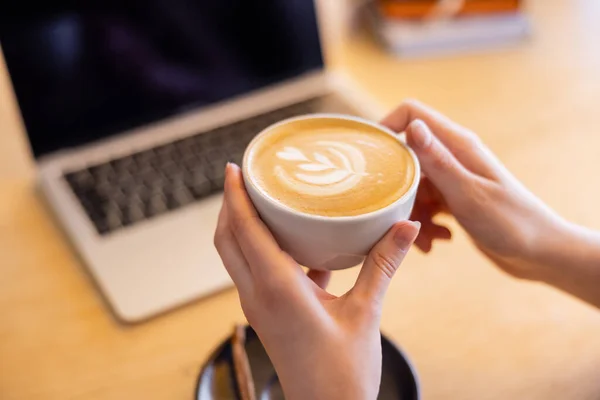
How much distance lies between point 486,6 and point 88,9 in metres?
0.64

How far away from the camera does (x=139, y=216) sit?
75cm

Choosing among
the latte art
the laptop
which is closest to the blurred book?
the laptop

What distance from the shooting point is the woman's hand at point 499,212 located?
605mm

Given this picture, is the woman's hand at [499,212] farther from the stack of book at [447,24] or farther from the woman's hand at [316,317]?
the stack of book at [447,24]

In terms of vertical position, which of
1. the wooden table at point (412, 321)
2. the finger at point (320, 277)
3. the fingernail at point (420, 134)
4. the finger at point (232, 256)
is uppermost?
the fingernail at point (420, 134)

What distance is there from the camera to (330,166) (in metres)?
0.54

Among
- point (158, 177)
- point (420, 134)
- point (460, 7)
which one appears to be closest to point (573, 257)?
Answer: point (420, 134)

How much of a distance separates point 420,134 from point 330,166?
0.10m

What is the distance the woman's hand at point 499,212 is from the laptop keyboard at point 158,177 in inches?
10.7

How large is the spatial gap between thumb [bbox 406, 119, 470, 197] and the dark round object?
157 millimetres

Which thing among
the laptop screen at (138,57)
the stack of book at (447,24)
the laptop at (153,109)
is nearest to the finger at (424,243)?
the laptop at (153,109)

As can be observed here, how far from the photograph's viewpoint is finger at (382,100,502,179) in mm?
624

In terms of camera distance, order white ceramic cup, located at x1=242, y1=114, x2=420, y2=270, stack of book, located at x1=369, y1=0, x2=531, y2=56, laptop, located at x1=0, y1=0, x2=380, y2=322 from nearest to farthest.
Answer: white ceramic cup, located at x1=242, y1=114, x2=420, y2=270 < laptop, located at x1=0, y1=0, x2=380, y2=322 < stack of book, located at x1=369, y1=0, x2=531, y2=56

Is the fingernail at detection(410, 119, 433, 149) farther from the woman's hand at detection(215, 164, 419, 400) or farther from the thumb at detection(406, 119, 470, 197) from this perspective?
the woman's hand at detection(215, 164, 419, 400)
